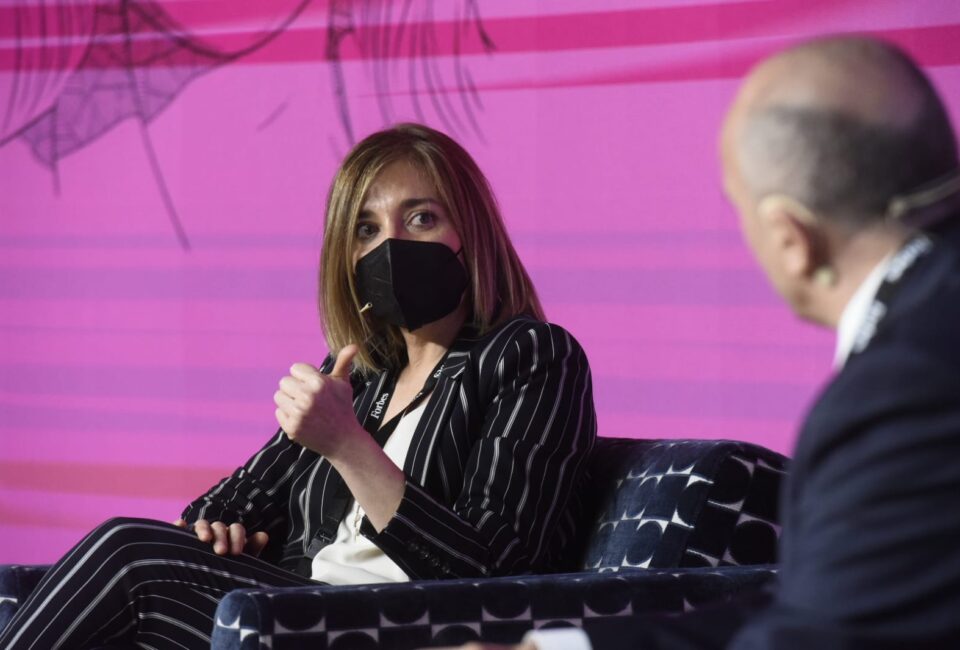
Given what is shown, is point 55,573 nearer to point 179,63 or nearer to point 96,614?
point 96,614

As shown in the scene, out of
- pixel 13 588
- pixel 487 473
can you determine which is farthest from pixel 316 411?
pixel 13 588

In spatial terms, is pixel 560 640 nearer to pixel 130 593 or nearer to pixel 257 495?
pixel 130 593

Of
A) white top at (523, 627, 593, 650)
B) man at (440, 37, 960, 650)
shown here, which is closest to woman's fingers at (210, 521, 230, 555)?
white top at (523, 627, 593, 650)

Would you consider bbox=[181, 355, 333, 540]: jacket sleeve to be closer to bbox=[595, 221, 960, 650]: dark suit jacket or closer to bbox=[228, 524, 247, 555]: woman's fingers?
bbox=[228, 524, 247, 555]: woman's fingers

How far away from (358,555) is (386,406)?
1.05ft

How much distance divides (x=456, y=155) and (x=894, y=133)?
1.31 meters

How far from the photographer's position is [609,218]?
314cm

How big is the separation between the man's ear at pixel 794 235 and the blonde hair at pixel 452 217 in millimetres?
1171

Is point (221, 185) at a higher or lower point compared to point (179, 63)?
lower

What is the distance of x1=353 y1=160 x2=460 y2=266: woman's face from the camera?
2055 millimetres

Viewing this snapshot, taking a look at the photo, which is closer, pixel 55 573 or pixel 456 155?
pixel 55 573

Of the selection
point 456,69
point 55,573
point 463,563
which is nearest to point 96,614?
point 55,573

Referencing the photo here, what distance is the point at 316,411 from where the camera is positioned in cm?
172

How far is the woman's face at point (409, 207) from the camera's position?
205 cm
